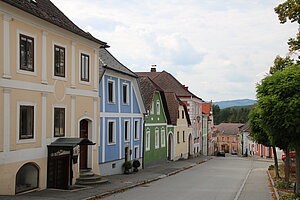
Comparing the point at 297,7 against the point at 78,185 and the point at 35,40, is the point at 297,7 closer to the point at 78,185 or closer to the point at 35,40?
the point at 35,40

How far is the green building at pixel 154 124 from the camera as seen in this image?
105 ft

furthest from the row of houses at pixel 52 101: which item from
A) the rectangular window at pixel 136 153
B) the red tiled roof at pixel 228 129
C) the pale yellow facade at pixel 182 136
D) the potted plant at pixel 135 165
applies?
the red tiled roof at pixel 228 129

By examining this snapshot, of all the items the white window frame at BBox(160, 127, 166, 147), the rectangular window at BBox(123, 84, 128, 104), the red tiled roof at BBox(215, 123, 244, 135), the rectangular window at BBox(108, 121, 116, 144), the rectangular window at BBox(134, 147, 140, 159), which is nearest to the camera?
the rectangular window at BBox(108, 121, 116, 144)

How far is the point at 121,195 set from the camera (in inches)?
675

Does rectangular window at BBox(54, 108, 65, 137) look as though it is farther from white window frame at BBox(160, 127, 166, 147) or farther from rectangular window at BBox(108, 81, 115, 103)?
white window frame at BBox(160, 127, 166, 147)

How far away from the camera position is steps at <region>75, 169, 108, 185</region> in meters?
18.9

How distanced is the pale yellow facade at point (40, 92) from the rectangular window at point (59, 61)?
0.21 m

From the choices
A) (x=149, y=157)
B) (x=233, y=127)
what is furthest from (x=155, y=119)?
(x=233, y=127)

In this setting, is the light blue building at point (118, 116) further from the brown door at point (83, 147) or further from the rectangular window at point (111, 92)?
the brown door at point (83, 147)

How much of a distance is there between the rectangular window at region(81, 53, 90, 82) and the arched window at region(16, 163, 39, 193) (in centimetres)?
539

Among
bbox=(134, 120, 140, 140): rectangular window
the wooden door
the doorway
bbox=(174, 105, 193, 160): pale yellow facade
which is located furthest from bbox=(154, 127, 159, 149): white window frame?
the wooden door

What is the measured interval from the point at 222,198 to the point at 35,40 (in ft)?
34.7

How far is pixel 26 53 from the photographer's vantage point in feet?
49.4

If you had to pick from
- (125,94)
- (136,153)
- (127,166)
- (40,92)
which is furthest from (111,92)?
(40,92)
